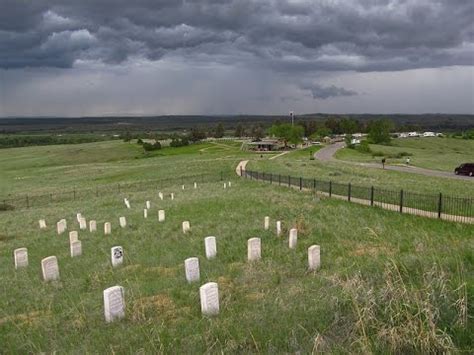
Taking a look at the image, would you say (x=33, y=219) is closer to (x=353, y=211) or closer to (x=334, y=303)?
(x=353, y=211)

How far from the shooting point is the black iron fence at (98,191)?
4391 cm

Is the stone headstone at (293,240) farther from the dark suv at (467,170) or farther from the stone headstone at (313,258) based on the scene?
the dark suv at (467,170)

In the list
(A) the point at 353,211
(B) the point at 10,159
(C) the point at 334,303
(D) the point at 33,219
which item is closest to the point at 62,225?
(D) the point at 33,219

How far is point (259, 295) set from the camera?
895 centimetres

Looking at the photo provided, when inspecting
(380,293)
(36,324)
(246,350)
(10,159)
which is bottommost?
(10,159)

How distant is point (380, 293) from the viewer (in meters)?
6.83

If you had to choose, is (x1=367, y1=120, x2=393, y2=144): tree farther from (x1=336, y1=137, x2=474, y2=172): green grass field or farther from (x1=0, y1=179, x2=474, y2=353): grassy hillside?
(x1=0, y1=179, x2=474, y2=353): grassy hillside

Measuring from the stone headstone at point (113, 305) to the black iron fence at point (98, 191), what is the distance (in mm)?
36773

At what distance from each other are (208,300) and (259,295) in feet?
4.13

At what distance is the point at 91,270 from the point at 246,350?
7.91 m

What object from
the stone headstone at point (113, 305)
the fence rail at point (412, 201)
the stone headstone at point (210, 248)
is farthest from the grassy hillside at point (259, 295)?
the fence rail at point (412, 201)

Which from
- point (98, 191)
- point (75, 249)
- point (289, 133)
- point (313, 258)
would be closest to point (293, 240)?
point (313, 258)

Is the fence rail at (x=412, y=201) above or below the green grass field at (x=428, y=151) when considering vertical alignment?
above

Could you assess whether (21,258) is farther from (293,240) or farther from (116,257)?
(293,240)
